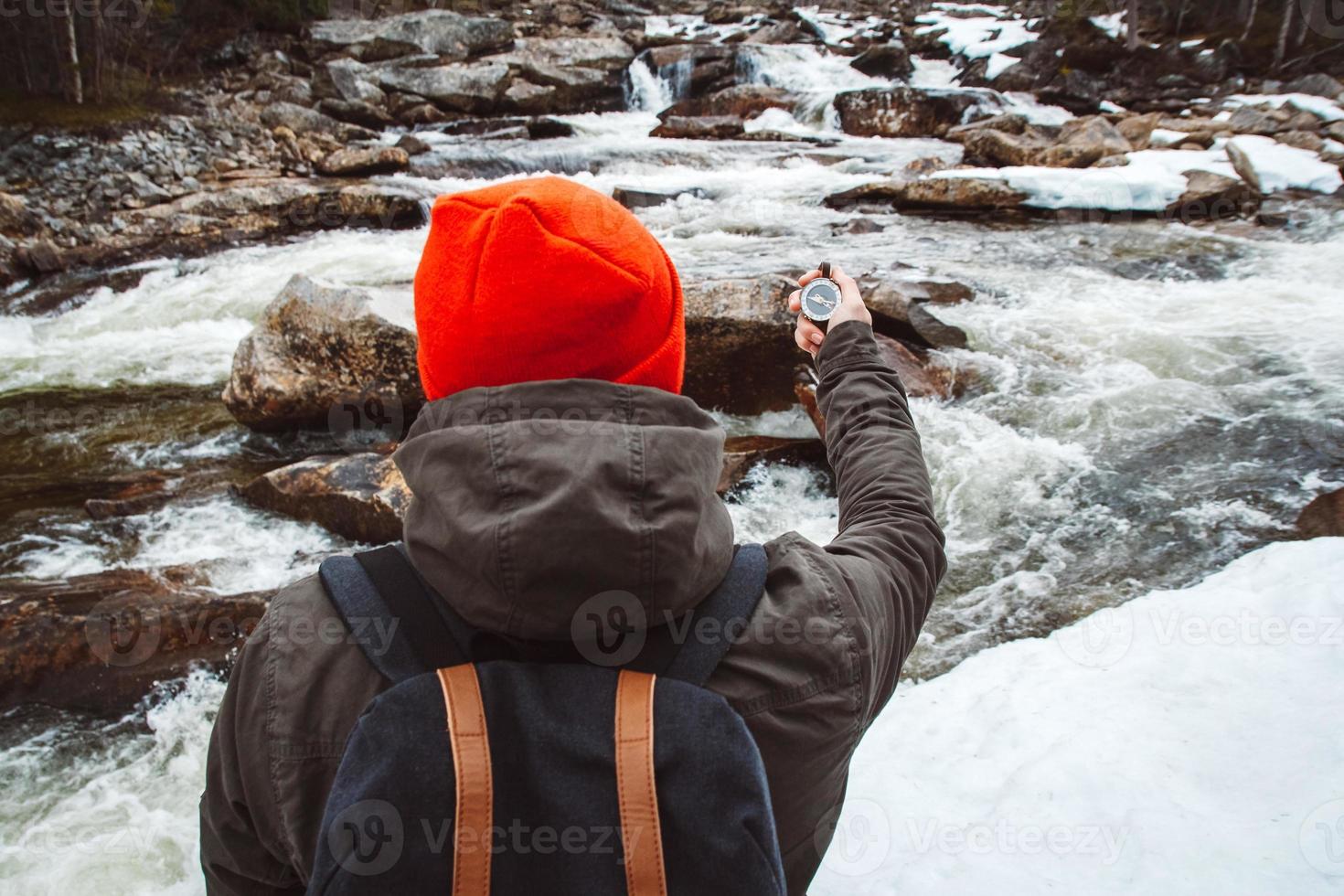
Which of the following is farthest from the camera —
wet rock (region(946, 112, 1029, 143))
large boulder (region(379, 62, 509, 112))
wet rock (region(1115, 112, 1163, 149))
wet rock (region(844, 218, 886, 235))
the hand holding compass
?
large boulder (region(379, 62, 509, 112))

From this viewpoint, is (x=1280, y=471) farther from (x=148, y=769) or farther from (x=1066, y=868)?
(x=148, y=769)

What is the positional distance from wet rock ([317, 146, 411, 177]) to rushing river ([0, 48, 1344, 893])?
3174 millimetres

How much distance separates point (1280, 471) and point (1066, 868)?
333 centimetres

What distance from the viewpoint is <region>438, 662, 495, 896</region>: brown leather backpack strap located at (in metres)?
0.86

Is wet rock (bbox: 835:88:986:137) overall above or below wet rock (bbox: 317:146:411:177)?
above

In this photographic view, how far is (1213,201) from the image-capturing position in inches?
394

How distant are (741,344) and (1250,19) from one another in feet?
92.2

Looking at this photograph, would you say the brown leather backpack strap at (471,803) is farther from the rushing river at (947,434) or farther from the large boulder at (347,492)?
the large boulder at (347,492)

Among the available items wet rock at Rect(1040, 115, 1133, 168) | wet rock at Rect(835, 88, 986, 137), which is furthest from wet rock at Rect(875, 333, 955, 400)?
wet rock at Rect(835, 88, 986, 137)

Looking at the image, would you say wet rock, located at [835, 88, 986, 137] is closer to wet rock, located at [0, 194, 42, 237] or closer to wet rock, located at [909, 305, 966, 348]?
wet rock, located at [909, 305, 966, 348]

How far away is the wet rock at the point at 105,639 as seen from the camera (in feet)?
10.4

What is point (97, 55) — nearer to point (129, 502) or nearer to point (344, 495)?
point (129, 502)

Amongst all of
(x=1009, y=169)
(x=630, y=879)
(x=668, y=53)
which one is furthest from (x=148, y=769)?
(x=668, y=53)

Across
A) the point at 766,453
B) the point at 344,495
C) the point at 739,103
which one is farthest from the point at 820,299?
the point at 739,103
